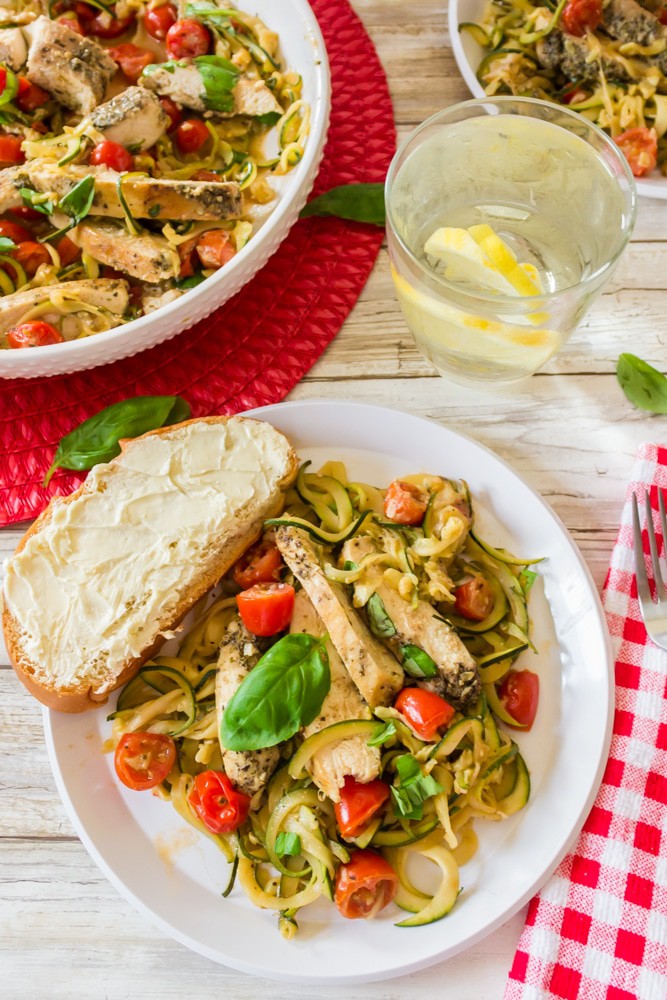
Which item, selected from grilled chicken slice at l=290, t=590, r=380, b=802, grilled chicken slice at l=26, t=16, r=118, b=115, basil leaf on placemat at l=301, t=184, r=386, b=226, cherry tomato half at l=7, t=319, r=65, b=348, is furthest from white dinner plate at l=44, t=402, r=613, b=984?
grilled chicken slice at l=26, t=16, r=118, b=115

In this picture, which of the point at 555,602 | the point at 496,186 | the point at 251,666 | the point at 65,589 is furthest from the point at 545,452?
the point at 65,589

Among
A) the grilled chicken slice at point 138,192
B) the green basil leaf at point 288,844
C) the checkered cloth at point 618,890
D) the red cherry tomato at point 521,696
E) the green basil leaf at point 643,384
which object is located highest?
the grilled chicken slice at point 138,192

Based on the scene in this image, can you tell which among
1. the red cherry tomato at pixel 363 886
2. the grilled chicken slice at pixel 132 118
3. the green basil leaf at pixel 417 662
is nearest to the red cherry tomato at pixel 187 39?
the grilled chicken slice at pixel 132 118

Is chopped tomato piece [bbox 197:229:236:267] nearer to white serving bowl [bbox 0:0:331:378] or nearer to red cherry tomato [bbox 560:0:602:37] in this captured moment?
white serving bowl [bbox 0:0:331:378]

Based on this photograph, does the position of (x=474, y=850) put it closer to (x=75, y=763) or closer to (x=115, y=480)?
(x=75, y=763)

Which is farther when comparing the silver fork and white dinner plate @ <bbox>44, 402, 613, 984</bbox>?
the silver fork

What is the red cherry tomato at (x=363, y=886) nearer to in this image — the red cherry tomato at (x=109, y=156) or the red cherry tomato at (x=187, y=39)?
the red cherry tomato at (x=109, y=156)

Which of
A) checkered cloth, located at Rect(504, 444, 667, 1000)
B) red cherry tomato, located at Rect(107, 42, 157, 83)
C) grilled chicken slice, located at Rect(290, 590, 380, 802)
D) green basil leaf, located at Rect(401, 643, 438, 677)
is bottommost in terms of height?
checkered cloth, located at Rect(504, 444, 667, 1000)
